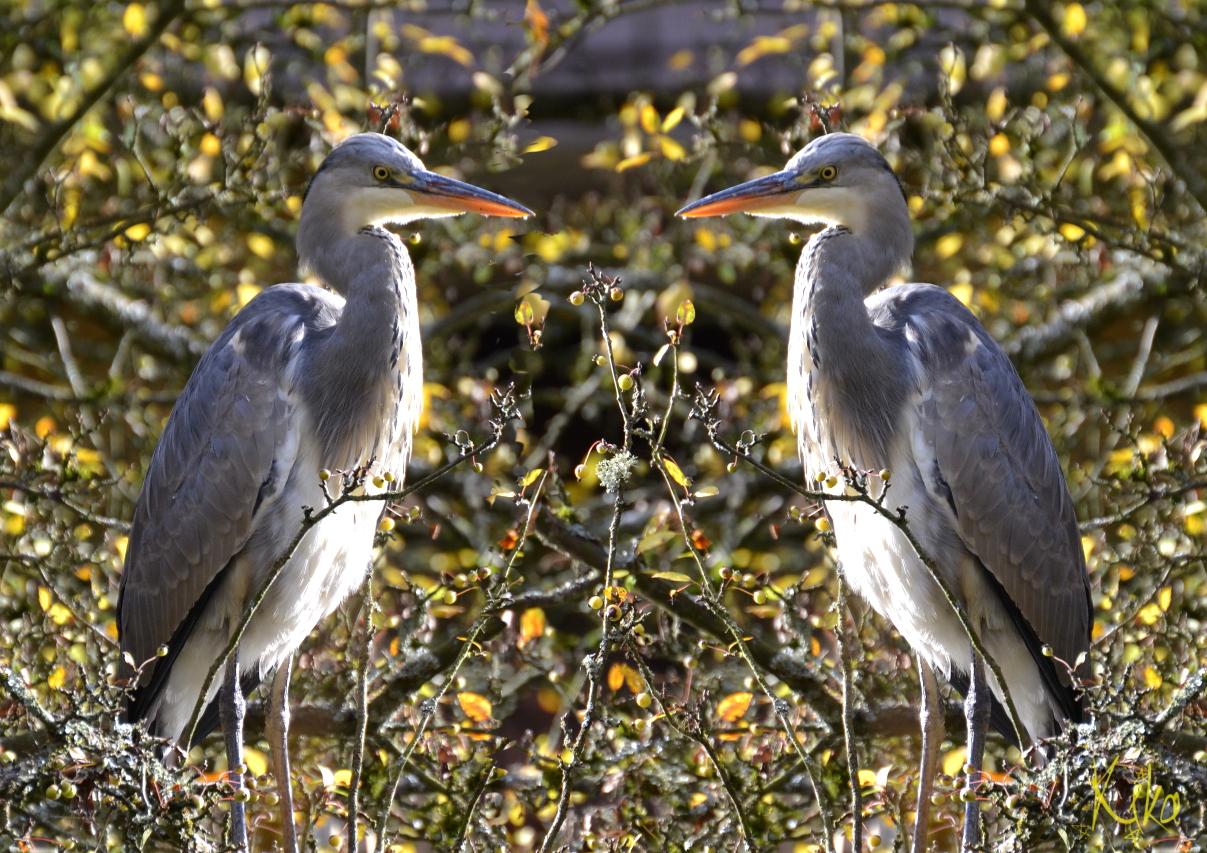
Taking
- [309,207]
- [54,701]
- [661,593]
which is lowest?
[661,593]

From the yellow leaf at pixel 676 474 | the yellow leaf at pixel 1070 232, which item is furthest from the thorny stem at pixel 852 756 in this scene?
the yellow leaf at pixel 1070 232

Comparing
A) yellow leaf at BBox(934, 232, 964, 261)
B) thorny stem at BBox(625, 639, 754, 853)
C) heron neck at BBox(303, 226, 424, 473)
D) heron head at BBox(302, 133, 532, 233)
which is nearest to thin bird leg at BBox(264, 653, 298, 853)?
heron neck at BBox(303, 226, 424, 473)

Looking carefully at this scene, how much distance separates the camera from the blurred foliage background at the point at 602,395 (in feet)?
6.84

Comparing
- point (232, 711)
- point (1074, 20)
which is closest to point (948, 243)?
point (1074, 20)

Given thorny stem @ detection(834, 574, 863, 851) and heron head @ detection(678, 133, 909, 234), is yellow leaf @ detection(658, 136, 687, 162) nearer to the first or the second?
heron head @ detection(678, 133, 909, 234)

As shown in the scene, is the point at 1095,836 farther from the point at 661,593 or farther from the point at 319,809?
the point at 319,809

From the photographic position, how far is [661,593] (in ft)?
→ 8.86

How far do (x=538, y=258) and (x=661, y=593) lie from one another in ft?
4.42

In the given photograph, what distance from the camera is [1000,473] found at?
2492mm

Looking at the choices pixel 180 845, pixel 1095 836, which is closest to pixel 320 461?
pixel 180 845

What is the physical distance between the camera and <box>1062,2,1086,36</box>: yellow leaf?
2.99 metres

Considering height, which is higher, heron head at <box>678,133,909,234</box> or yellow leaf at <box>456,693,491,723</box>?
heron head at <box>678,133,909,234</box>

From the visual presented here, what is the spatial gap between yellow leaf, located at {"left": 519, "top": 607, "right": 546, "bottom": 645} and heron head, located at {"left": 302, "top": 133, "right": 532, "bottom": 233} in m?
0.94

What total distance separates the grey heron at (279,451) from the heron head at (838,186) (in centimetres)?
60
